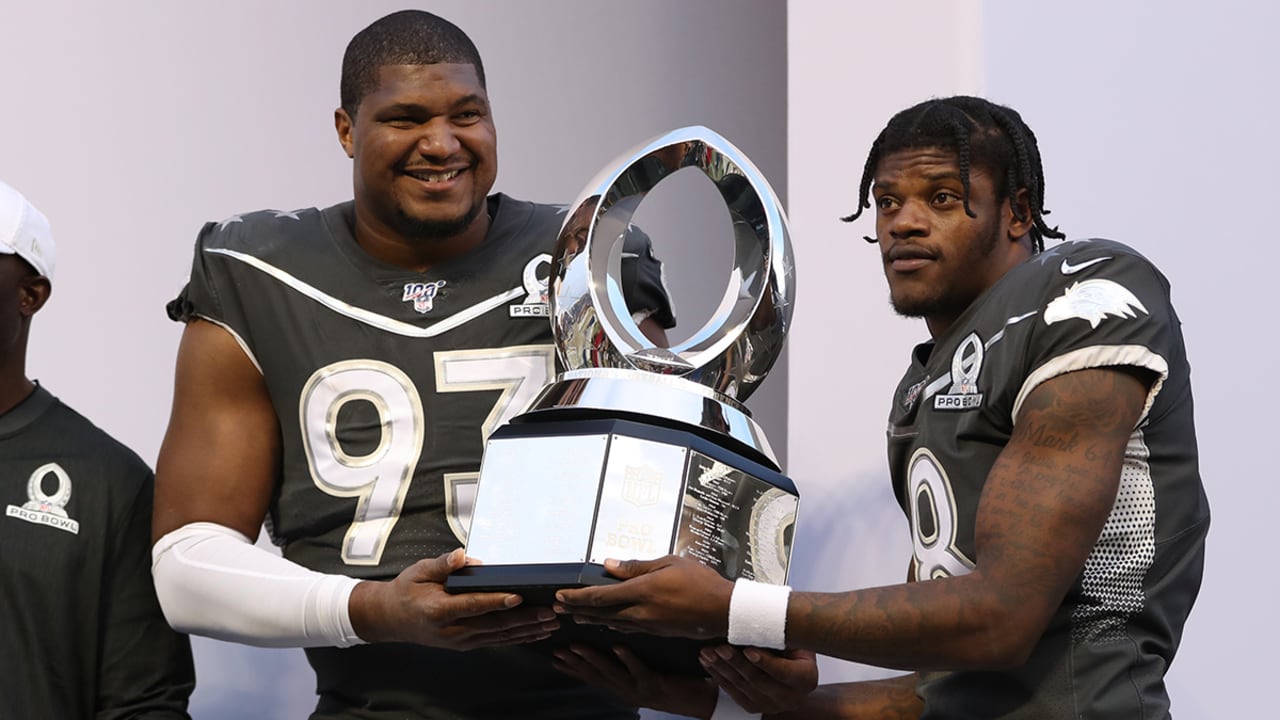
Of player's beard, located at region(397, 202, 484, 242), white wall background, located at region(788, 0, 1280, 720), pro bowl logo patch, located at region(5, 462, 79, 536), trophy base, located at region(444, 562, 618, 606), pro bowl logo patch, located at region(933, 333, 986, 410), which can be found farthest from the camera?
white wall background, located at region(788, 0, 1280, 720)

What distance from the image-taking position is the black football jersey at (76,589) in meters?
2.03

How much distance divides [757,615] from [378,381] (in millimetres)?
634

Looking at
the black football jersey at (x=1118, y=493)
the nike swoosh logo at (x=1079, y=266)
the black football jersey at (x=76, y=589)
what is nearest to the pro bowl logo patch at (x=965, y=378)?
the black football jersey at (x=1118, y=493)

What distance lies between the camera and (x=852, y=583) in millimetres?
2465

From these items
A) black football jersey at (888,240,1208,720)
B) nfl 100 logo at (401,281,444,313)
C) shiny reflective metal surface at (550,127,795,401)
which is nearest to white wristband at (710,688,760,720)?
black football jersey at (888,240,1208,720)

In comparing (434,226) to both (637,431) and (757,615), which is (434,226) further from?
(757,615)

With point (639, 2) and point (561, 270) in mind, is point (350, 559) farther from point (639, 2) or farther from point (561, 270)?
point (639, 2)

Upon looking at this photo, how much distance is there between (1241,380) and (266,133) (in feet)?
5.54

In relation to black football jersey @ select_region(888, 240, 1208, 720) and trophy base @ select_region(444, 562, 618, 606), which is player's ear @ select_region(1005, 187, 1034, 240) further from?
trophy base @ select_region(444, 562, 618, 606)

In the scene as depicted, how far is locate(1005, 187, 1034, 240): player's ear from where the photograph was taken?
1.89m

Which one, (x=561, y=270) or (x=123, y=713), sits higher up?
(x=561, y=270)

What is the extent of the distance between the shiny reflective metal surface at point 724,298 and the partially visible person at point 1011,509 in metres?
0.18

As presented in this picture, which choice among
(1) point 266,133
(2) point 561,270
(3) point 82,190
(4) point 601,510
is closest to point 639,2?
(1) point 266,133

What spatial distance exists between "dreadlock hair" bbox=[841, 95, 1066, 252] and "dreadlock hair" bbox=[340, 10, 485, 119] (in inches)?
20.6
